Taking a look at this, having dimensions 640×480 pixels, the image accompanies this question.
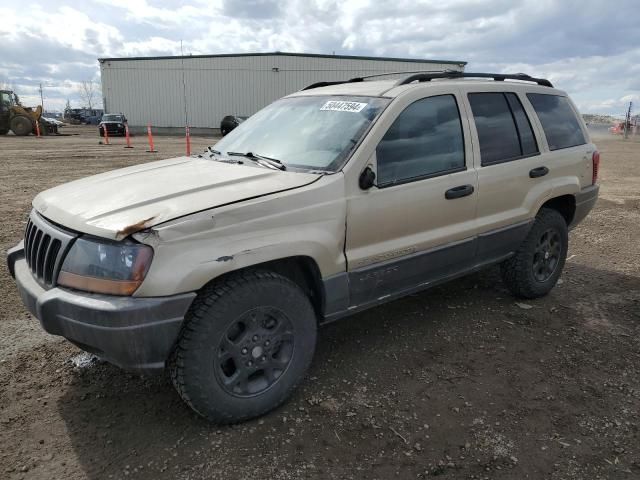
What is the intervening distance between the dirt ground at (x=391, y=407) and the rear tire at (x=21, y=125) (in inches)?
1092

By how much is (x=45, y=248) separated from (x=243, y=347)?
1156 mm

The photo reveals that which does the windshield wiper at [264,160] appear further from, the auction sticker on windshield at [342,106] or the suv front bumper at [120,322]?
the suv front bumper at [120,322]

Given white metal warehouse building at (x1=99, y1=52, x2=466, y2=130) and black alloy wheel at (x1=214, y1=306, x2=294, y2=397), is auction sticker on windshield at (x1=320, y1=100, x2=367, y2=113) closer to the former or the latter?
black alloy wheel at (x1=214, y1=306, x2=294, y2=397)

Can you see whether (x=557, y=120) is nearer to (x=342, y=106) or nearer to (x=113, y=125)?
(x=342, y=106)

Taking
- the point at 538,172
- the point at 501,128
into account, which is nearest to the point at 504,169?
the point at 501,128

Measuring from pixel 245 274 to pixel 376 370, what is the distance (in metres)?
1.24

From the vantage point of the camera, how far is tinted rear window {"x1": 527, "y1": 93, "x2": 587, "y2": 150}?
434cm

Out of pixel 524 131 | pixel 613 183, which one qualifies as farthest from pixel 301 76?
pixel 524 131

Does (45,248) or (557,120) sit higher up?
(557,120)

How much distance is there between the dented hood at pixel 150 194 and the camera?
2.43 metres

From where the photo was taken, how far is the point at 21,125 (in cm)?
2780

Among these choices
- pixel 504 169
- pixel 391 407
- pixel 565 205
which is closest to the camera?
pixel 391 407

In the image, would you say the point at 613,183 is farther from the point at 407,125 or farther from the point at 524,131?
the point at 407,125

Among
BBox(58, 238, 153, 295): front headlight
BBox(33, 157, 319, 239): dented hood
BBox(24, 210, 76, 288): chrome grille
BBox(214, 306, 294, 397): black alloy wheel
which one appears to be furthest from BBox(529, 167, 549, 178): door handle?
BBox(24, 210, 76, 288): chrome grille
